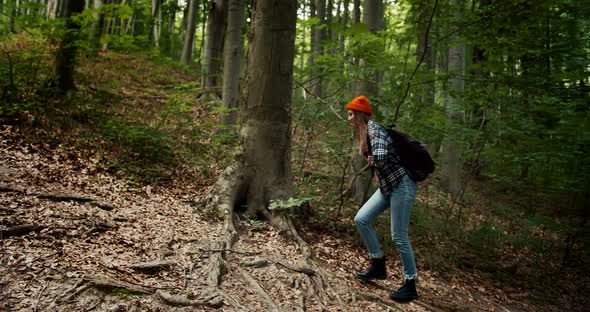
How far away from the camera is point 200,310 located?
311cm

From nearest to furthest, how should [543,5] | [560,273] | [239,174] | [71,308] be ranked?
[71,308] → [543,5] → [239,174] → [560,273]

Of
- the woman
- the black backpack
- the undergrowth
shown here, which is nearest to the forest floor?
the undergrowth

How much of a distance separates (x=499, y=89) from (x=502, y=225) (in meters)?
4.13

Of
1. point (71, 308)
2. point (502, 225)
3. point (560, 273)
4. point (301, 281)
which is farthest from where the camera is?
point (502, 225)

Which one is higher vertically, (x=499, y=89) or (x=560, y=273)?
(x=499, y=89)

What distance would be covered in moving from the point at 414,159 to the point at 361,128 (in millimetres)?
648

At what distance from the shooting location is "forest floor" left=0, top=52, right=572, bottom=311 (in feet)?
9.86

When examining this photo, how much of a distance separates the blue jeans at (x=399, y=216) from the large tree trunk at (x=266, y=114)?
1675mm

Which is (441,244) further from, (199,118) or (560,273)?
(199,118)

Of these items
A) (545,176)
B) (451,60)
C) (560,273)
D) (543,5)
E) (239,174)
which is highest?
(451,60)

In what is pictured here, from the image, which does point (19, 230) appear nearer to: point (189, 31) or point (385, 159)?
point (385, 159)

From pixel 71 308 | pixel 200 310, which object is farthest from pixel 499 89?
pixel 71 308

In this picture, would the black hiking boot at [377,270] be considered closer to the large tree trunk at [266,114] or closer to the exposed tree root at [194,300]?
the large tree trunk at [266,114]

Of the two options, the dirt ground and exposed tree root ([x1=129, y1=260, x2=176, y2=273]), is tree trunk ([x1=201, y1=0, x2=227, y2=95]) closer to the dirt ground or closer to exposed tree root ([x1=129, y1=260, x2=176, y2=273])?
the dirt ground
